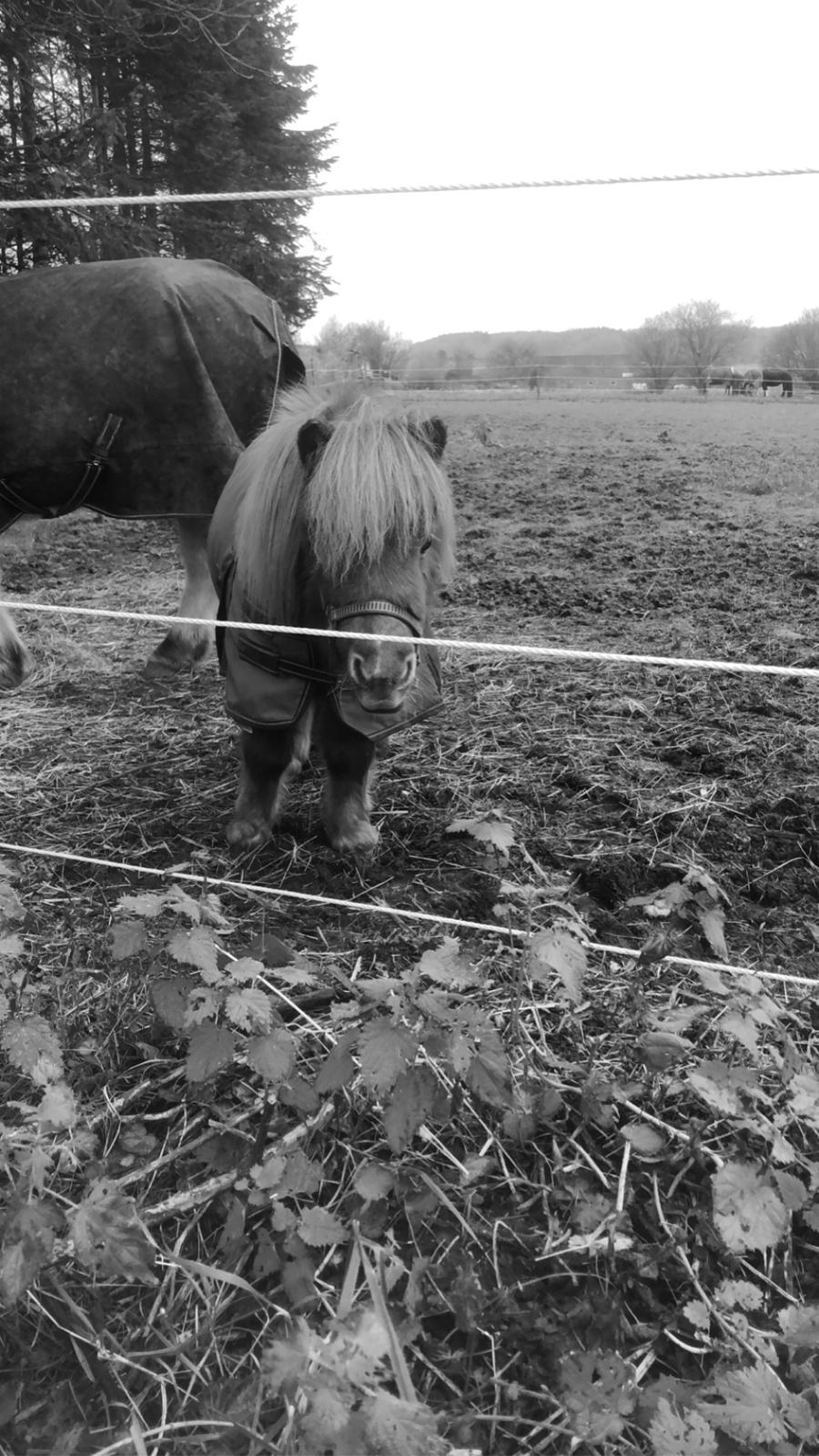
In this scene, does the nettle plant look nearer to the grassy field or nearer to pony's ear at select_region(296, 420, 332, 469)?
the grassy field

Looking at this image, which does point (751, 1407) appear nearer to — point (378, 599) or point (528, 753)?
point (378, 599)

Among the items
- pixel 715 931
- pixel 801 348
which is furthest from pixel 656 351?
pixel 715 931

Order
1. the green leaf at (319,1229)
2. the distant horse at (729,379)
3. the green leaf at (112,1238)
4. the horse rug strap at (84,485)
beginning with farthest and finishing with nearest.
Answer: the distant horse at (729,379) → the horse rug strap at (84,485) → the green leaf at (319,1229) → the green leaf at (112,1238)

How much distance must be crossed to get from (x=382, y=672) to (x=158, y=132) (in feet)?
38.0

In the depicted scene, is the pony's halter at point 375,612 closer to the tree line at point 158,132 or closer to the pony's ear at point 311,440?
the pony's ear at point 311,440

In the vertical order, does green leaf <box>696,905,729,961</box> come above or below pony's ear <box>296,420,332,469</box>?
below

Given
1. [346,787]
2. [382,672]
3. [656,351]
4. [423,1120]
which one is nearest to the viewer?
[423,1120]

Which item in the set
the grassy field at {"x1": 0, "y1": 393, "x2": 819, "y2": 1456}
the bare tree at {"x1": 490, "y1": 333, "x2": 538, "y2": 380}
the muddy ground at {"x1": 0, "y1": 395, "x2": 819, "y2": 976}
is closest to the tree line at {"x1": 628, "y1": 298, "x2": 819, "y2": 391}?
the bare tree at {"x1": 490, "y1": 333, "x2": 538, "y2": 380}

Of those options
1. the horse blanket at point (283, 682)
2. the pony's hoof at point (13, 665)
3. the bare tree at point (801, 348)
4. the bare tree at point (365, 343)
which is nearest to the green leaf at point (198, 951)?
the horse blanket at point (283, 682)

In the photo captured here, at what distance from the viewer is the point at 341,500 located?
2271 mm

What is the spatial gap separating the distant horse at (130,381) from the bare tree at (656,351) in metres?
19.2

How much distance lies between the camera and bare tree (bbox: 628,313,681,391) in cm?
2120

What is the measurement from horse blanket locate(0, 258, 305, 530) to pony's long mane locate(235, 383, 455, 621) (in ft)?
4.84

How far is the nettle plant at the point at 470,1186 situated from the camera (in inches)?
50.3
